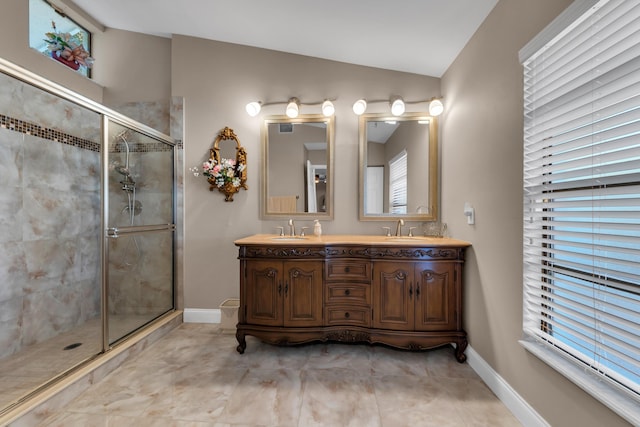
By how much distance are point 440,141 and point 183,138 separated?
2.51m

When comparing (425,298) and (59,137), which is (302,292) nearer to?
(425,298)

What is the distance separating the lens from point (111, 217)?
2.14 meters

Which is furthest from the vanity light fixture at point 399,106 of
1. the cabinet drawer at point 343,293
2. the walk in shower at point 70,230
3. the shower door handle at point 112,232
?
the shower door handle at point 112,232

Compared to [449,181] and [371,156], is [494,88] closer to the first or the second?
[449,181]

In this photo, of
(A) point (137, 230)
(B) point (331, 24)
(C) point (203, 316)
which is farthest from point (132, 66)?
(C) point (203, 316)

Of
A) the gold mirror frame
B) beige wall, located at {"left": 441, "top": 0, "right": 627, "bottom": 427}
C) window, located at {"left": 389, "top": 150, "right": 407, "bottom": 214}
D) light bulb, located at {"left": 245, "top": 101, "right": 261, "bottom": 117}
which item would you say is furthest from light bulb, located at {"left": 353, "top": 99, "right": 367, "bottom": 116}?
the gold mirror frame

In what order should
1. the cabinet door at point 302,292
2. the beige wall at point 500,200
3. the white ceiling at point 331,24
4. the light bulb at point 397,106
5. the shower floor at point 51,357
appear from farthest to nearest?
the light bulb at point 397,106 → the cabinet door at point 302,292 → the white ceiling at point 331,24 → the shower floor at point 51,357 → the beige wall at point 500,200

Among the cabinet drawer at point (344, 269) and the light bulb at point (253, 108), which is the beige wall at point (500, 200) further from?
the light bulb at point (253, 108)

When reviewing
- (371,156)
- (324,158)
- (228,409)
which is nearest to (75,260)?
(228,409)

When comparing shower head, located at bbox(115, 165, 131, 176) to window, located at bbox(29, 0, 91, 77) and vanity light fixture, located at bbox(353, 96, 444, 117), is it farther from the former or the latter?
vanity light fixture, located at bbox(353, 96, 444, 117)

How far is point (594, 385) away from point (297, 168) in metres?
2.39

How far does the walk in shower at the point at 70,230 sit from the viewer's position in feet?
6.66

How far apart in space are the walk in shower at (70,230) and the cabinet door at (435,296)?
A: 2.33 m

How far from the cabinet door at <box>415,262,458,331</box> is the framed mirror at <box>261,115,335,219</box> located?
3.43 ft
